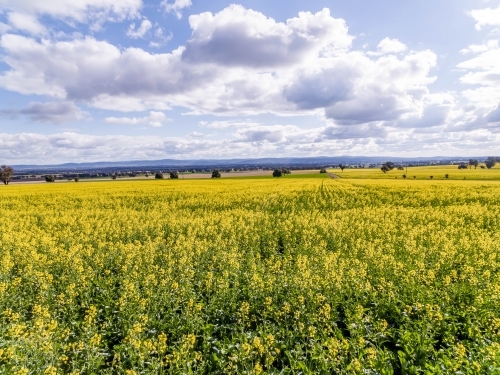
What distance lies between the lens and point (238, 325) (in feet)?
23.7

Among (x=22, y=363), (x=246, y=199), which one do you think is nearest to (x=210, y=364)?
(x=22, y=363)

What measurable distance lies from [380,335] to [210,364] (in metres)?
3.52

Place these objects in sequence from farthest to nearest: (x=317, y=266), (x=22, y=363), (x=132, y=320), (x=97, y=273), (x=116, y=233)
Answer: (x=116, y=233) → (x=97, y=273) → (x=317, y=266) → (x=132, y=320) → (x=22, y=363)

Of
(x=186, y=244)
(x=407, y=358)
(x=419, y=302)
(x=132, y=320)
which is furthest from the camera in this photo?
(x=186, y=244)

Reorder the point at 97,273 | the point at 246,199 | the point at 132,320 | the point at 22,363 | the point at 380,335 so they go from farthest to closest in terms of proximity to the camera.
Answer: the point at 246,199 → the point at 97,273 → the point at 132,320 → the point at 380,335 → the point at 22,363

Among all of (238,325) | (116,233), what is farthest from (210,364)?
(116,233)

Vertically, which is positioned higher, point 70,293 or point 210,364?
point 70,293

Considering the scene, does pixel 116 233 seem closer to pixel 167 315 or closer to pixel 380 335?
pixel 167 315

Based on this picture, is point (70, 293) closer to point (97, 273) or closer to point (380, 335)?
point (97, 273)

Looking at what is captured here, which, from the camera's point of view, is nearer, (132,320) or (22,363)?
(22,363)

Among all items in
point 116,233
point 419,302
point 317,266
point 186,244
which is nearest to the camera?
point 419,302

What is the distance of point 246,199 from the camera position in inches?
1273

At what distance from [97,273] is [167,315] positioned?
17.7 feet

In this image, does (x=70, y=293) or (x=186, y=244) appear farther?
(x=186, y=244)
